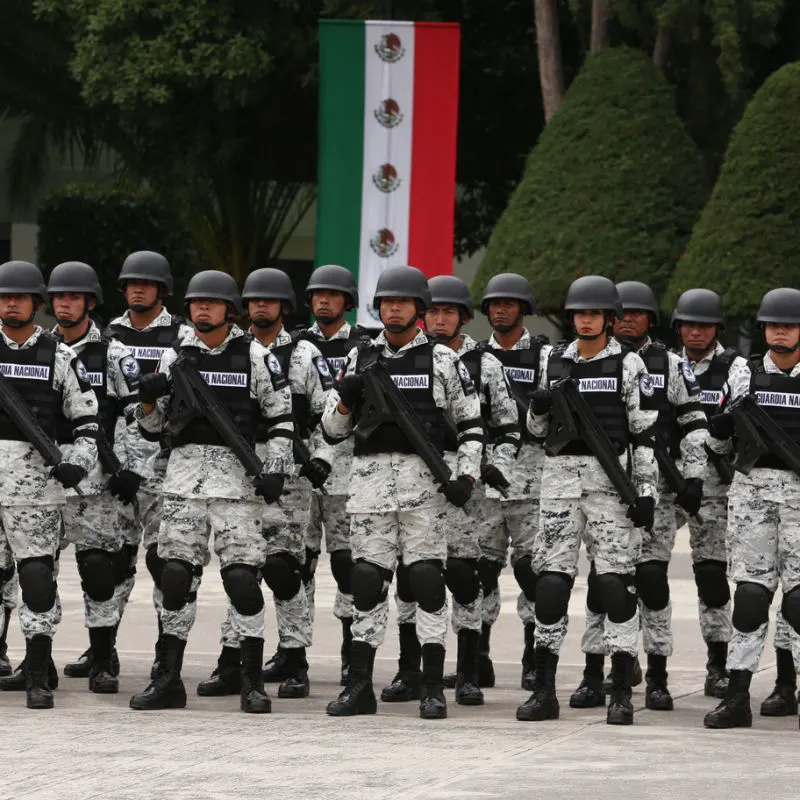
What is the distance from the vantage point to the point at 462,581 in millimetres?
10211

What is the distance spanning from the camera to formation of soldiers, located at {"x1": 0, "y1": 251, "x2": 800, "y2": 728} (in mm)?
9430

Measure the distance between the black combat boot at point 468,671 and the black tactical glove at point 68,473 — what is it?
212 centimetres

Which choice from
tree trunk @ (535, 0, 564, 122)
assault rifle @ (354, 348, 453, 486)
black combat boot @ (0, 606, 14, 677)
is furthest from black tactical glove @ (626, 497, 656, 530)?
tree trunk @ (535, 0, 564, 122)

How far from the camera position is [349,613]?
35.6 ft

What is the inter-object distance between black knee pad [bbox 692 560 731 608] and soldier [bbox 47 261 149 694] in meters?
2.92

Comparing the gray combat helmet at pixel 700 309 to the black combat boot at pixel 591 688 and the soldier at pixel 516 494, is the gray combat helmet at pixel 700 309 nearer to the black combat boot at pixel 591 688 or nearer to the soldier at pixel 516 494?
the soldier at pixel 516 494

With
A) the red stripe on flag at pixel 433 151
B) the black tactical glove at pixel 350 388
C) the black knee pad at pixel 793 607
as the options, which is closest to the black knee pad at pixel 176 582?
the black tactical glove at pixel 350 388

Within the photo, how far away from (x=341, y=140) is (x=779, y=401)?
13.4m

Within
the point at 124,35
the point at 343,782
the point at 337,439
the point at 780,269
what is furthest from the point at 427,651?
the point at 124,35

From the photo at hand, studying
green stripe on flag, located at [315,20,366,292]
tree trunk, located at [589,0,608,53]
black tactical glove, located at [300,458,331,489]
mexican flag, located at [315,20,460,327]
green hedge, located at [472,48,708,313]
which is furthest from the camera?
tree trunk, located at [589,0,608,53]

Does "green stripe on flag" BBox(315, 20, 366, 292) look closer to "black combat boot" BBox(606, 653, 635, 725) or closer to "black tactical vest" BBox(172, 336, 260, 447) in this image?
"black tactical vest" BBox(172, 336, 260, 447)

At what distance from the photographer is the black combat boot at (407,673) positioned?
398 inches

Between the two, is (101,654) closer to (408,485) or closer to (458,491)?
(408,485)

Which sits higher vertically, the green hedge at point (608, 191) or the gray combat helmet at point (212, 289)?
the green hedge at point (608, 191)
